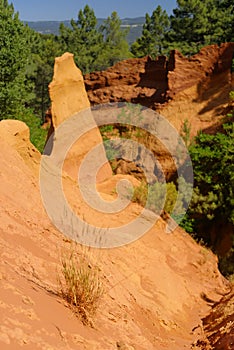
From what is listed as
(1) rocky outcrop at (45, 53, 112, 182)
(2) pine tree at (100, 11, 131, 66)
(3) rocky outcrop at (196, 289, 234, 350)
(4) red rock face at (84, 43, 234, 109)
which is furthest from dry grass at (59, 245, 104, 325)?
(2) pine tree at (100, 11, 131, 66)

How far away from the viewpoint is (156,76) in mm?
23531

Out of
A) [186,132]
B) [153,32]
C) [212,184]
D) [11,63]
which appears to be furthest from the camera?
[153,32]

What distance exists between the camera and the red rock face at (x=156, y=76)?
2069 cm

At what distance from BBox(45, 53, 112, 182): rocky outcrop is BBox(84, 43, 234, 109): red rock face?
→ 713 centimetres

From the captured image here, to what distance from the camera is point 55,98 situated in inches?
543

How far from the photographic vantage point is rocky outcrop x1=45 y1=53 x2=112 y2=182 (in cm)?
1336

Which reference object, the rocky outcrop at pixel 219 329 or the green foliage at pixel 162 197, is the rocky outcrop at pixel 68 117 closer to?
the green foliage at pixel 162 197

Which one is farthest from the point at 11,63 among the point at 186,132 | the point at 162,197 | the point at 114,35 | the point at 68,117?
the point at 114,35

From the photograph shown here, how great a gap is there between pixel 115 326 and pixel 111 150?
14802mm

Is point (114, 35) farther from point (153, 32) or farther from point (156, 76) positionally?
point (156, 76)

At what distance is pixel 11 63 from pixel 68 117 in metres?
3.72

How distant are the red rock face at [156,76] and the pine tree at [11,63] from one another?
7000mm

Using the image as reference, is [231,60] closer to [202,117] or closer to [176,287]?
[202,117]

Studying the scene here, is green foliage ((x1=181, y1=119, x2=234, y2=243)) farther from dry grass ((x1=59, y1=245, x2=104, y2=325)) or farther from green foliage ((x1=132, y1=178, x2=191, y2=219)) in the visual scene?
dry grass ((x1=59, y1=245, x2=104, y2=325))
